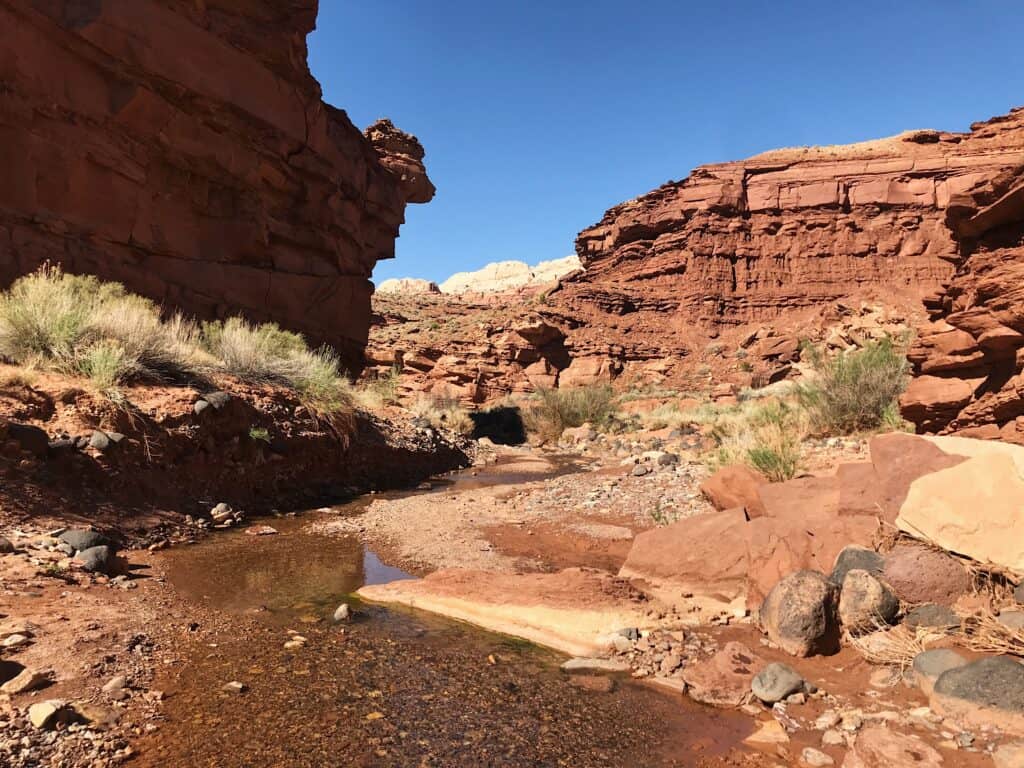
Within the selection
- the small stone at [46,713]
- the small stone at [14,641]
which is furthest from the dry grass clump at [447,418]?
the small stone at [46,713]

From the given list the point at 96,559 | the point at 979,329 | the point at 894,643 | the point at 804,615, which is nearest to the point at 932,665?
the point at 894,643

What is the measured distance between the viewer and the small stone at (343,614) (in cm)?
412

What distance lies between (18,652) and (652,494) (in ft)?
Result: 22.7

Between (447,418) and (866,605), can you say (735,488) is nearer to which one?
(866,605)

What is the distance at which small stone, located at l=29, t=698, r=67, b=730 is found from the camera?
7.88 feet

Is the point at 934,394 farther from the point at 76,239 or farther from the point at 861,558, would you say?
the point at 76,239

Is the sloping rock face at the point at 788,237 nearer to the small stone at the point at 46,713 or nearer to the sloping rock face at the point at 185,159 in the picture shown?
the sloping rock face at the point at 185,159

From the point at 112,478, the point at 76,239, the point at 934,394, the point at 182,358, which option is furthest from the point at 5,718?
the point at 76,239

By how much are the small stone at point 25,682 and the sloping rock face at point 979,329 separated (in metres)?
6.69

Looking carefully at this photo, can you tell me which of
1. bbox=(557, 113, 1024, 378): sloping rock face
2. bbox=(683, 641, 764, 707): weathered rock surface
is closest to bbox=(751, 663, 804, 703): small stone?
bbox=(683, 641, 764, 707): weathered rock surface

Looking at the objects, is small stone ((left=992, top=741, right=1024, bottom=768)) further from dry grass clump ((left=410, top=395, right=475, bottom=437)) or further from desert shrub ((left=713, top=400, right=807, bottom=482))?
dry grass clump ((left=410, top=395, right=475, bottom=437))

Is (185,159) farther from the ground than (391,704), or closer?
farther from the ground

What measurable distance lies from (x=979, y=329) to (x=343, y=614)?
5.87 meters

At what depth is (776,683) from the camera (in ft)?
9.85
